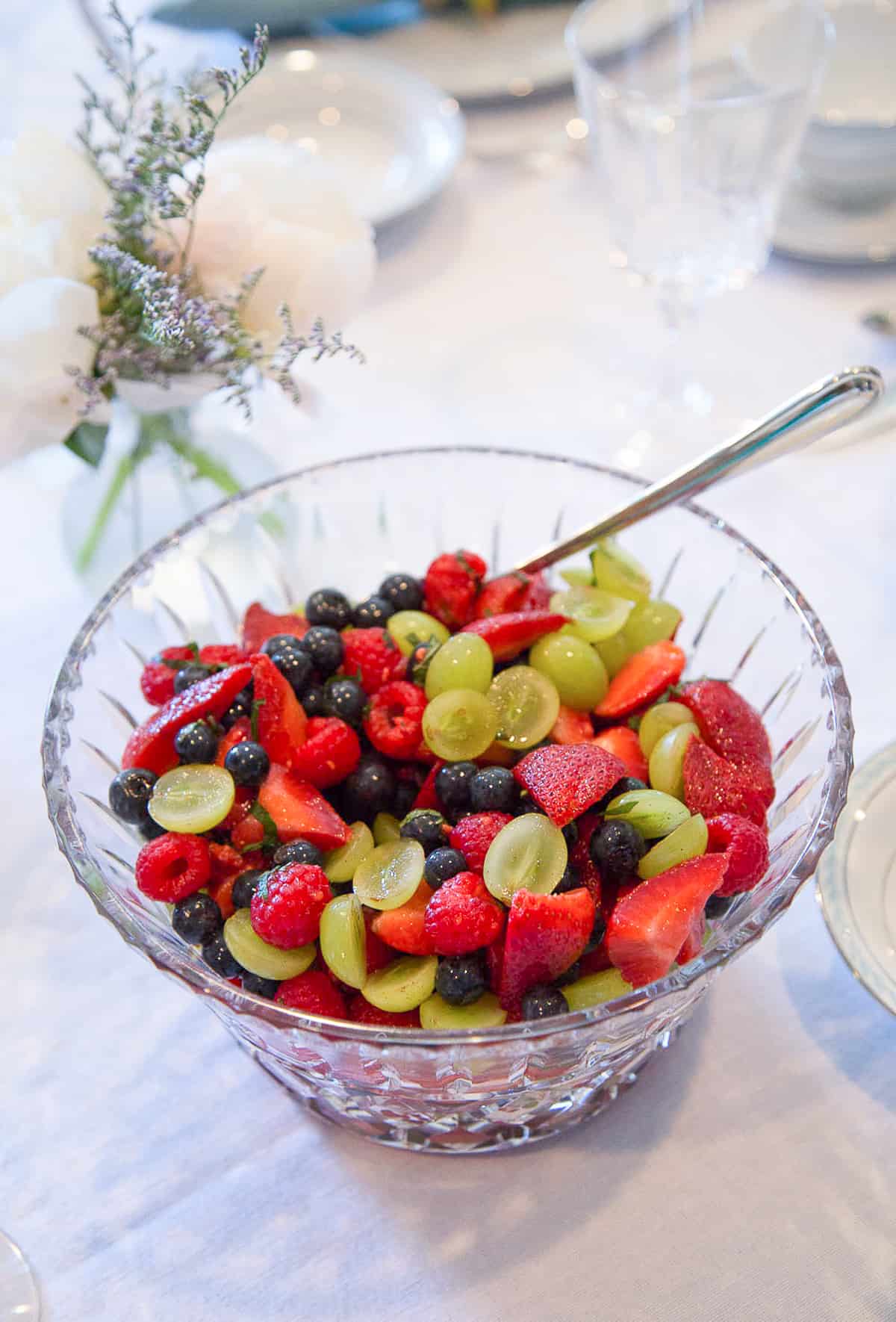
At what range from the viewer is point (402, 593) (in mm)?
876

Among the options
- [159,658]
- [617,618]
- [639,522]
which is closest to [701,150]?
[639,522]

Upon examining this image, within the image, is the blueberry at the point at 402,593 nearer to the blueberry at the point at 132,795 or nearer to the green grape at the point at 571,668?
the green grape at the point at 571,668

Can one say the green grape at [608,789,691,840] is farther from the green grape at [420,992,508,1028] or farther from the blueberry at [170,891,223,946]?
the blueberry at [170,891,223,946]

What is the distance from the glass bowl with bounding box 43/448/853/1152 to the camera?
0.61 meters

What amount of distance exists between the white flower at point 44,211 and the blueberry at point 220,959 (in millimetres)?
522

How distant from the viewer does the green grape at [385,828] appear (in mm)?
762

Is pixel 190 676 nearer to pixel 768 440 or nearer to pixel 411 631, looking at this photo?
pixel 411 631

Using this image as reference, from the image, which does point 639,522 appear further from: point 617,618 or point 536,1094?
point 536,1094

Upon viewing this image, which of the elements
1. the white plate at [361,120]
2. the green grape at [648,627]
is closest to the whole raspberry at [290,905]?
the green grape at [648,627]

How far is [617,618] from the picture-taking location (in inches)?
32.9

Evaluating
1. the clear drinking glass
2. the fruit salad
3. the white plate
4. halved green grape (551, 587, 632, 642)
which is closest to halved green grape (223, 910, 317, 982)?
the fruit salad

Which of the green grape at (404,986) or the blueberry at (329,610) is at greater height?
the blueberry at (329,610)

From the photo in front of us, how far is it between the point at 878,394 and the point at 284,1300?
0.75 m

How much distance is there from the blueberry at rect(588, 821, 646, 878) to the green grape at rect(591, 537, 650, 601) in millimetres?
240
